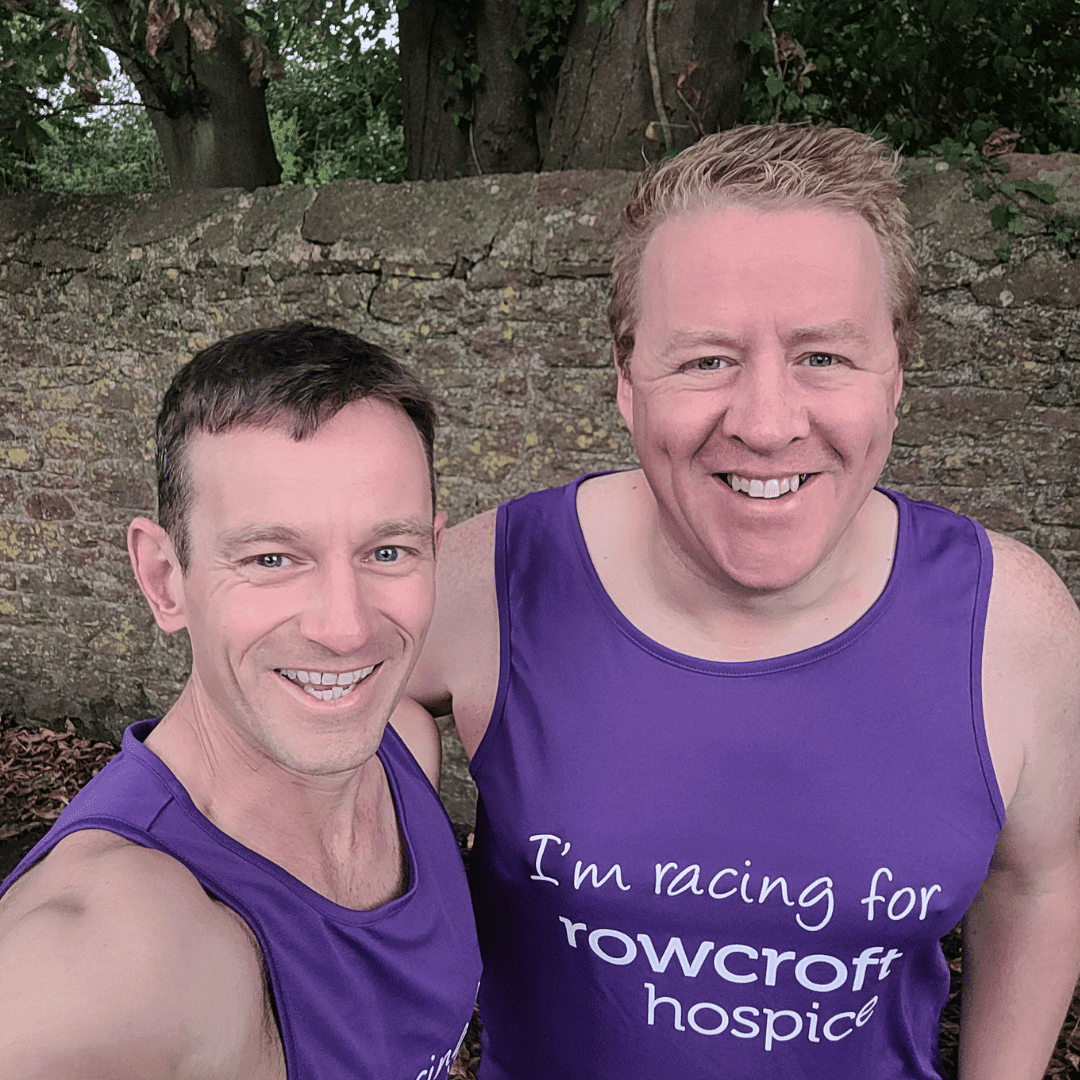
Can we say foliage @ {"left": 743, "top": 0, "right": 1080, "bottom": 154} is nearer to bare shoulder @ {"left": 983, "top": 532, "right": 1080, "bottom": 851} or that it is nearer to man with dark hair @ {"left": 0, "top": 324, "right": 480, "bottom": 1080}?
bare shoulder @ {"left": 983, "top": 532, "right": 1080, "bottom": 851}

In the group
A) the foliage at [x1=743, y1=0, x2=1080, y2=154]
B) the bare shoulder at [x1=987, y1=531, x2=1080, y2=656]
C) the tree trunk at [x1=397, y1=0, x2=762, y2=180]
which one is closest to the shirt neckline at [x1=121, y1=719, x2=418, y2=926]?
the bare shoulder at [x1=987, y1=531, x2=1080, y2=656]

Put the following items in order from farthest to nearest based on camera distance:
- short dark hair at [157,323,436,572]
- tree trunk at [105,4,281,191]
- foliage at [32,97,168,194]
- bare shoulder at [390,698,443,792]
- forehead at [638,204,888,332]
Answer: foliage at [32,97,168,194] < tree trunk at [105,4,281,191] < bare shoulder at [390,698,443,792] < forehead at [638,204,888,332] < short dark hair at [157,323,436,572]

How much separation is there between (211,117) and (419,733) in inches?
184

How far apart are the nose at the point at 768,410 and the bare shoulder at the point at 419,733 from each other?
83 centimetres

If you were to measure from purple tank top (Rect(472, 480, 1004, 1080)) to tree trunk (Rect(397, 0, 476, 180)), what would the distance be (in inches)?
157

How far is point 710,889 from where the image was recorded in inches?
62.7

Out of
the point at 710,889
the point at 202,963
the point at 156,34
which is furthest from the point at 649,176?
the point at 156,34

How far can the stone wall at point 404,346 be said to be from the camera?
3.48 metres

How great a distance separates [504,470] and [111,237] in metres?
2.16

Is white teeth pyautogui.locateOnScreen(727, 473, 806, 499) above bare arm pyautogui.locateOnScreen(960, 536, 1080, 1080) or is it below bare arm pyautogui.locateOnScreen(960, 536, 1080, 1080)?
above

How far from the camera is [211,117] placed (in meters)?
5.30

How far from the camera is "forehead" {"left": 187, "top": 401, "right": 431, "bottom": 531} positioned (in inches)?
51.3

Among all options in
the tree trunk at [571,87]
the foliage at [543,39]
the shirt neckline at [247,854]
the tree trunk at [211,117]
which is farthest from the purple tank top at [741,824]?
the tree trunk at [211,117]

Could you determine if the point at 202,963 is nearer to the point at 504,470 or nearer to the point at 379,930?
the point at 379,930
